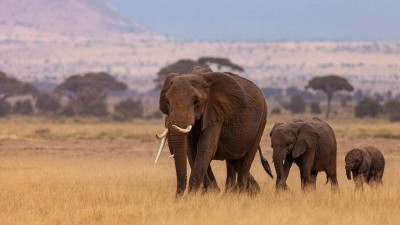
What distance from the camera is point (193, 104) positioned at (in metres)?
12.2

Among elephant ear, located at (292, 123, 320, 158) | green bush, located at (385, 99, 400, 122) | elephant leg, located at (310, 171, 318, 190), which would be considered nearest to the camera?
elephant leg, located at (310, 171, 318, 190)

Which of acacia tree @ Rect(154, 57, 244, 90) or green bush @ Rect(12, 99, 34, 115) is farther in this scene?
acacia tree @ Rect(154, 57, 244, 90)

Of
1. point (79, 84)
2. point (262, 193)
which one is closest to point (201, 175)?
point (262, 193)

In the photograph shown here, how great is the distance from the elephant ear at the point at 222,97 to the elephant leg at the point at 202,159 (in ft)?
0.60

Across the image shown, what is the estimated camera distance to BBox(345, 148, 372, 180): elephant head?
58.1ft

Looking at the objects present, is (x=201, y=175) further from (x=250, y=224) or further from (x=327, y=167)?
(x=327, y=167)

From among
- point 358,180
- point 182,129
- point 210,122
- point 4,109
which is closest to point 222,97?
point 210,122

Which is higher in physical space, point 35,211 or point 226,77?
point 226,77

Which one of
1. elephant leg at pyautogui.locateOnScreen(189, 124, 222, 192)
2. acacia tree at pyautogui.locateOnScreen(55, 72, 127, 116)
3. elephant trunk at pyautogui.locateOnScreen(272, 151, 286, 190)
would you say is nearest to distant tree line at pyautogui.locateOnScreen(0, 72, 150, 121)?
acacia tree at pyautogui.locateOnScreen(55, 72, 127, 116)

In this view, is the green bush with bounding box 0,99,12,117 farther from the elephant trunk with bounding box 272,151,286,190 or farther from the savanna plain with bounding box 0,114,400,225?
the elephant trunk with bounding box 272,151,286,190

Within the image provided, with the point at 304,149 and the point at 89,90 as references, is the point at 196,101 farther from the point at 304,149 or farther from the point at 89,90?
the point at 89,90

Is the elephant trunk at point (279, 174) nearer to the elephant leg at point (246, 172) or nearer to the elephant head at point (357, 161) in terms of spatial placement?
the elephant leg at point (246, 172)

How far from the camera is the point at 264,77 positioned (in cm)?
17600

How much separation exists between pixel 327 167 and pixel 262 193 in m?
2.83
